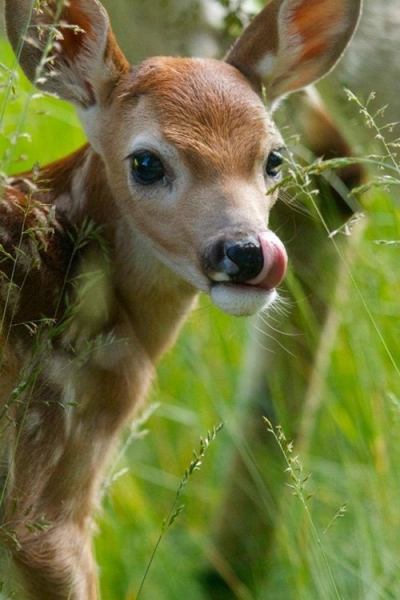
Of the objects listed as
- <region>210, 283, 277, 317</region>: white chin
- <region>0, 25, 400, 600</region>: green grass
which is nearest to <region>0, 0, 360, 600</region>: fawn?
<region>210, 283, 277, 317</region>: white chin

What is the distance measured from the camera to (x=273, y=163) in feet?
13.2

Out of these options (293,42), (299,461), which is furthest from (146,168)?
(299,461)

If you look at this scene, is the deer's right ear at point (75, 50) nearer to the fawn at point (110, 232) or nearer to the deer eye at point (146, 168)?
the fawn at point (110, 232)

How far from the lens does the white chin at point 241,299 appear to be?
11.8 feet

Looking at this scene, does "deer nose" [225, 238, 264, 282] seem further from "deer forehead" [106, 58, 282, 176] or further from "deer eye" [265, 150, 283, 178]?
"deer eye" [265, 150, 283, 178]

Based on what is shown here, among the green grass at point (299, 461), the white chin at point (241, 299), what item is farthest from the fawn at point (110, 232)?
the green grass at point (299, 461)

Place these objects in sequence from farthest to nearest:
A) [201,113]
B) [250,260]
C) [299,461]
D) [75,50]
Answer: [299,461] → [75,50] → [201,113] → [250,260]

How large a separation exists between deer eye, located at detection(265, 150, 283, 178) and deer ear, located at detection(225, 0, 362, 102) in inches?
13.3

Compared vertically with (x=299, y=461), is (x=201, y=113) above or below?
above

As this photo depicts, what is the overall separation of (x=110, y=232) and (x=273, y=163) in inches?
22.2

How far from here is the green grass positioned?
4414 millimetres

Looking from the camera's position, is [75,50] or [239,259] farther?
[75,50]

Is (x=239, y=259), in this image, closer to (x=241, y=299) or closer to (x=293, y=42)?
(x=241, y=299)

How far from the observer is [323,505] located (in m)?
4.89
